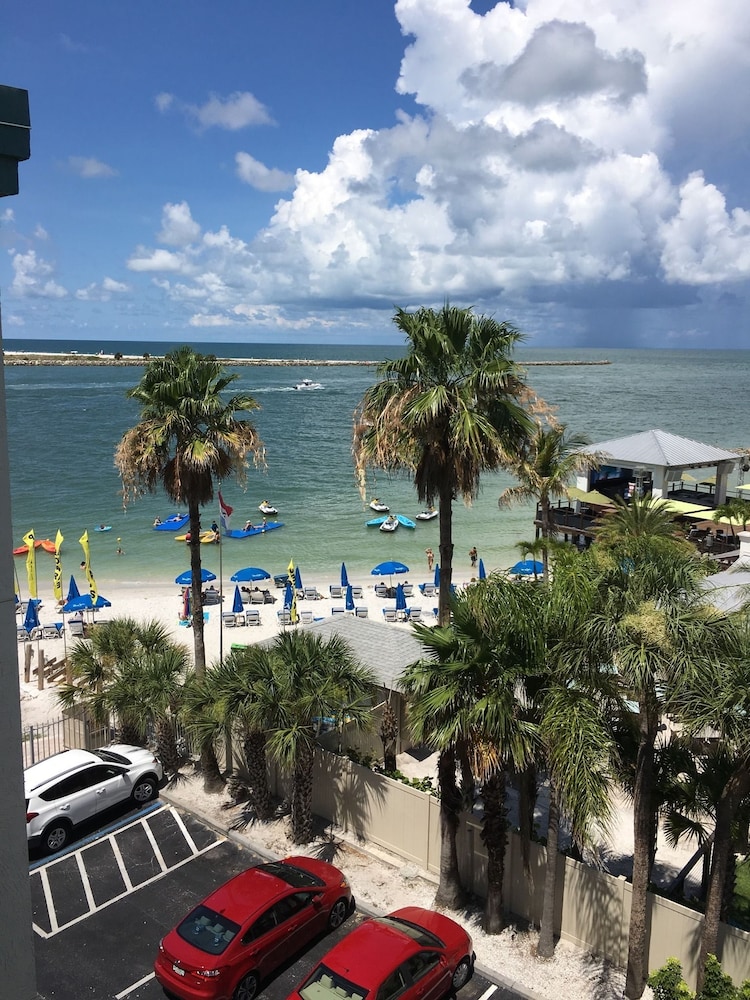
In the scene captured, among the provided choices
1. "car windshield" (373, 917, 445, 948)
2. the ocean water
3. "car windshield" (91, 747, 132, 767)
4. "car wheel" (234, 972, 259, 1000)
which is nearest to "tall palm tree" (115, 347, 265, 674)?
"car windshield" (91, 747, 132, 767)

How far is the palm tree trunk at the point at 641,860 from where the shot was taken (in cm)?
912

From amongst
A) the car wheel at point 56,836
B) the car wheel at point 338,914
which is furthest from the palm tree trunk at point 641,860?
the car wheel at point 56,836

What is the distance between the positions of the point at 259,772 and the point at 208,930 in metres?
3.96

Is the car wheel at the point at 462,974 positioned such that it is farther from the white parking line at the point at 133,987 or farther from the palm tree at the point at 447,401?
the palm tree at the point at 447,401

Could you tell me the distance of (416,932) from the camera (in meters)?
9.80

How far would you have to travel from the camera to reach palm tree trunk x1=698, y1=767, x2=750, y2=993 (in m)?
8.59

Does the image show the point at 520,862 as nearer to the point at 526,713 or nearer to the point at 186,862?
the point at 526,713

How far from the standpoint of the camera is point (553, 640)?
9.52 metres

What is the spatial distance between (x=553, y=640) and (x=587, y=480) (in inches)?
1065

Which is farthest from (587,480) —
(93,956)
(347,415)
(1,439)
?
(347,415)

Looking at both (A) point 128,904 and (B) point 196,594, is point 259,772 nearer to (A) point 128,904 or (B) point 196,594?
(A) point 128,904

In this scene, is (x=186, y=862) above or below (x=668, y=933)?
below

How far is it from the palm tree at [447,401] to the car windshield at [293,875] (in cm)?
461

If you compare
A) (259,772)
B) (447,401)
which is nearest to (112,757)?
(259,772)
